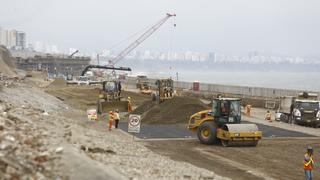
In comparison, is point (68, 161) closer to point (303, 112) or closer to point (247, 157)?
point (247, 157)

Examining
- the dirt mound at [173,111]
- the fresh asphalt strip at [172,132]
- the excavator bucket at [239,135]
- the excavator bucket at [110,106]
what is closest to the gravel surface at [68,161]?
the excavator bucket at [239,135]

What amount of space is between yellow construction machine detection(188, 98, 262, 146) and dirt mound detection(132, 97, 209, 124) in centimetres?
725

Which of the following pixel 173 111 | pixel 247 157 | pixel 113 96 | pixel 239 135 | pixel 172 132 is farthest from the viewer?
pixel 113 96

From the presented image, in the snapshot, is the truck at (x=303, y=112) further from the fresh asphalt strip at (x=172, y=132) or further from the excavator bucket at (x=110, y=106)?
the excavator bucket at (x=110, y=106)

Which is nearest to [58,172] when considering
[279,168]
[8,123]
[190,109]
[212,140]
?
[8,123]

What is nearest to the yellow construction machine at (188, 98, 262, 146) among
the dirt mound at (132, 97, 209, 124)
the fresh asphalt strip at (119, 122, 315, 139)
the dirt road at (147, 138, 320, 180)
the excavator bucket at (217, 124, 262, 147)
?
the excavator bucket at (217, 124, 262, 147)

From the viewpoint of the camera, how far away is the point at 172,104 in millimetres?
34469

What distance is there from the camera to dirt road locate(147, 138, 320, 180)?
699 inches

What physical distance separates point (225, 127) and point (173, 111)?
394 inches

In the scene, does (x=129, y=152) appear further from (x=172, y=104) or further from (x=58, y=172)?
(x=172, y=104)

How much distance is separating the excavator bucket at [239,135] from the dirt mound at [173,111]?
9101mm

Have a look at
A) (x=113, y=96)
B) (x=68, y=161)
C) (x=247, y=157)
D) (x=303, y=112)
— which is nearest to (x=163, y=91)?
(x=113, y=96)

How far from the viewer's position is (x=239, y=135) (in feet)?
76.7

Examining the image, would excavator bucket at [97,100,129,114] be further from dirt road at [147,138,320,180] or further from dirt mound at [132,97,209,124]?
dirt road at [147,138,320,180]
